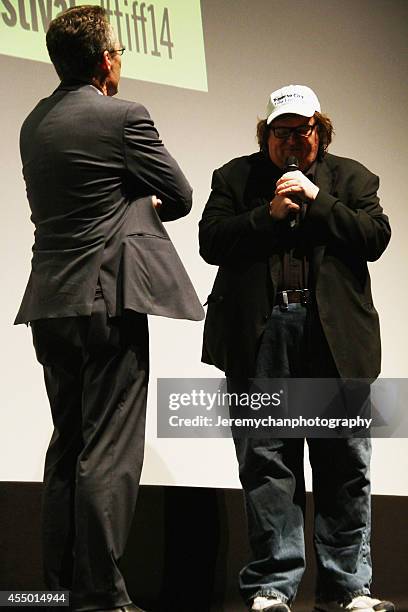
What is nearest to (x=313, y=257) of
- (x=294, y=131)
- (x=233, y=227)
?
(x=233, y=227)

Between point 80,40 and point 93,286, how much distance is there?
0.56 metres

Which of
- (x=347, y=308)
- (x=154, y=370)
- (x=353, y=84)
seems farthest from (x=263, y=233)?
(x=353, y=84)

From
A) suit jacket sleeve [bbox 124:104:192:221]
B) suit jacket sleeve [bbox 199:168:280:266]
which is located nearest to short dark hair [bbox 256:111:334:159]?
suit jacket sleeve [bbox 199:168:280:266]

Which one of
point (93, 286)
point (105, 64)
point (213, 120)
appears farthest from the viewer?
point (213, 120)

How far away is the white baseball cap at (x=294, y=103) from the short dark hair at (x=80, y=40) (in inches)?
16.6

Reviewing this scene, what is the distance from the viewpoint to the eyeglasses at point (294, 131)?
222 centimetres

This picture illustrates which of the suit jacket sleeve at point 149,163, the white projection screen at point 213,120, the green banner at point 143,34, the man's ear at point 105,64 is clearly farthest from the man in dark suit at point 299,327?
the green banner at point 143,34

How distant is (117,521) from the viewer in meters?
1.92

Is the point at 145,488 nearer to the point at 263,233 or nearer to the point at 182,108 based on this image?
the point at 263,233

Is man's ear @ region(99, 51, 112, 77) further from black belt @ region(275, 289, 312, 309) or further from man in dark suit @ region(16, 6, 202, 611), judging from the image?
black belt @ region(275, 289, 312, 309)

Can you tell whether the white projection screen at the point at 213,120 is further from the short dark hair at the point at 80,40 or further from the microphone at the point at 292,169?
the microphone at the point at 292,169

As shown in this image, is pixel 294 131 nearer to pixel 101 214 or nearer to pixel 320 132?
pixel 320 132

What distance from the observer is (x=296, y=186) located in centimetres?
212

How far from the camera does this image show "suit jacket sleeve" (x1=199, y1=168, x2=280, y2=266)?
2154 mm
